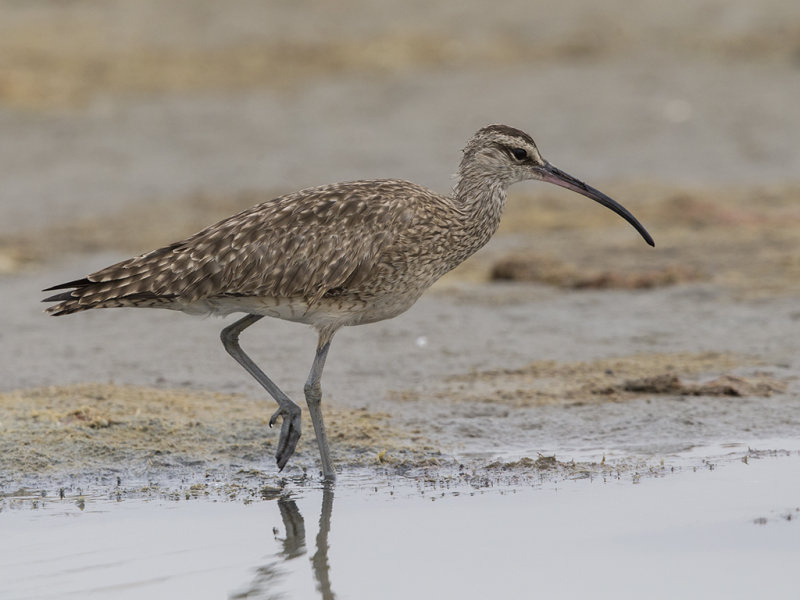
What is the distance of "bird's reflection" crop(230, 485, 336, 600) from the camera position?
6136 millimetres

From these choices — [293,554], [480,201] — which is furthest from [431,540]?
[480,201]

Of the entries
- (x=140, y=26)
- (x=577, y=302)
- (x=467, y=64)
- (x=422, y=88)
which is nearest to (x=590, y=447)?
(x=577, y=302)

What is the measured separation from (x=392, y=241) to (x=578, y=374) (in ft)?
8.64

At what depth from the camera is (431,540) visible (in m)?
6.66

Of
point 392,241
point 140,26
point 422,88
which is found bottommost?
point 392,241

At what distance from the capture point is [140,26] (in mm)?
23422

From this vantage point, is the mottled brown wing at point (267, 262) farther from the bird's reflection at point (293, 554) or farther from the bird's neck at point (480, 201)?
the bird's reflection at point (293, 554)

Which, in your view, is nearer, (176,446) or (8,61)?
(176,446)

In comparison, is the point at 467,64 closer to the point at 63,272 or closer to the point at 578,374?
the point at 63,272

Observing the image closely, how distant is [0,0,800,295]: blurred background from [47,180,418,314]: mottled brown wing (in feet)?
17.4

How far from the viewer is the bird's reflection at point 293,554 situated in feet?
20.1

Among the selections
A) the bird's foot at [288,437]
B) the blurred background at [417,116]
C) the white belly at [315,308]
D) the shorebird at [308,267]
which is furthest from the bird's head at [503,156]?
the blurred background at [417,116]

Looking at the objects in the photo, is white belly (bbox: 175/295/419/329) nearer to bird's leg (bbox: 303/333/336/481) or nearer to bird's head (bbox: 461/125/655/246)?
bird's leg (bbox: 303/333/336/481)

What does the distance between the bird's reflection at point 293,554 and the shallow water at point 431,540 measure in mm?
11
